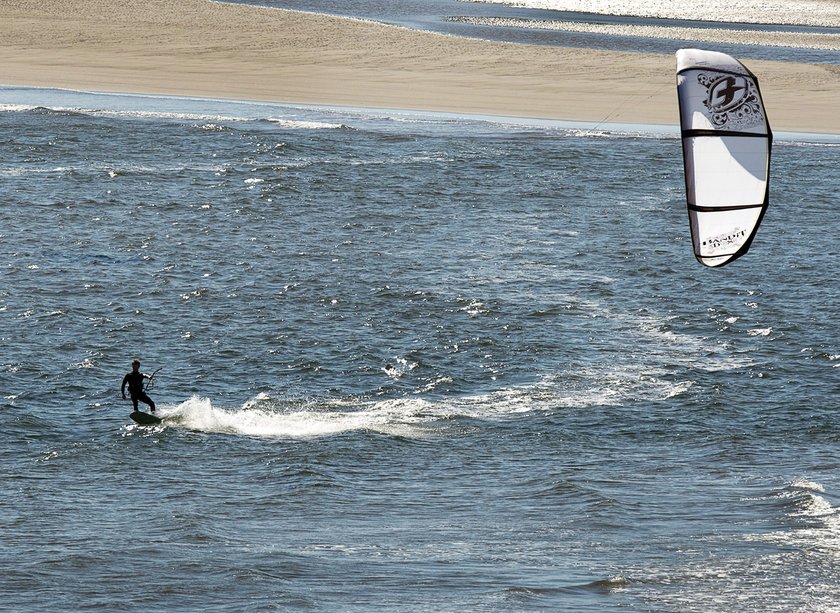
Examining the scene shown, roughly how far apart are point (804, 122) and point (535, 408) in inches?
1543

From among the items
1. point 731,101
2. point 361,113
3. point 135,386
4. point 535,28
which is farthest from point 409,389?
point 535,28

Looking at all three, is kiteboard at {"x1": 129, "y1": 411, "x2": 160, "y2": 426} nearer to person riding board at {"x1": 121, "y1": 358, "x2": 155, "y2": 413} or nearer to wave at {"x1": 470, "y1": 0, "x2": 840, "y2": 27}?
person riding board at {"x1": 121, "y1": 358, "x2": 155, "y2": 413}

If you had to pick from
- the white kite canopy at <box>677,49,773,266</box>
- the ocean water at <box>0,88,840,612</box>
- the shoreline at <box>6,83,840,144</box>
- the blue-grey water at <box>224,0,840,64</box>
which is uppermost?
the blue-grey water at <box>224,0,840,64</box>

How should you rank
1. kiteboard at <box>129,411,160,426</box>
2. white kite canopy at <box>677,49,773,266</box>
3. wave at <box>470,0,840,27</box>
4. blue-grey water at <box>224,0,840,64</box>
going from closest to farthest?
white kite canopy at <box>677,49,773,266</box>, kiteboard at <box>129,411,160,426</box>, blue-grey water at <box>224,0,840,64</box>, wave at <box>470,0,840,27</box>

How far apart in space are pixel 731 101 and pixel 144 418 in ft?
46.3

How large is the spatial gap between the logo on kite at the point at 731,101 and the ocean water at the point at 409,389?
23.4 feet

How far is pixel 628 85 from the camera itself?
70.4 m

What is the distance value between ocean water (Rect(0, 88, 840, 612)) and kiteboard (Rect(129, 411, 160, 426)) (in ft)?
1.11

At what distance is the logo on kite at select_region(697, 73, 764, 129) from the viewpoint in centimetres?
2384

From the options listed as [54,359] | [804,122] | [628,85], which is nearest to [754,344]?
[54,359]

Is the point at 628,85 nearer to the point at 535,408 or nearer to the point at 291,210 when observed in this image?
the point at 291,210

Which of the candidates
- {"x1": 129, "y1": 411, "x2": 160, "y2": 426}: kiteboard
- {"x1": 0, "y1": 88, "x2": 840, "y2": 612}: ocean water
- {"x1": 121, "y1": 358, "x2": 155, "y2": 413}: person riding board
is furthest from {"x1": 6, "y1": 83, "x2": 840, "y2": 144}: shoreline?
{"x1": 129, "y1": 411, "x2": 160, "y2": 426}: kiteboard

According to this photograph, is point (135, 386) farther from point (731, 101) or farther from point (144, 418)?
point (731, 101)

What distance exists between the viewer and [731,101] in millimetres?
23906
